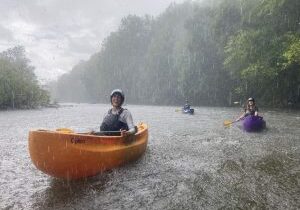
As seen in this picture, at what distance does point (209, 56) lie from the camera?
50594 mm

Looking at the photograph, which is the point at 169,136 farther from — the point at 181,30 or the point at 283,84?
the point at 181,30

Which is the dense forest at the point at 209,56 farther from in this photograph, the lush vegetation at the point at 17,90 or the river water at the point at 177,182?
the lush vegetation at the point at 17,90

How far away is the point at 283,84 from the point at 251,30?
578 cm

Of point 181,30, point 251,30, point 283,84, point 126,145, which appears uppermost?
point 181,30

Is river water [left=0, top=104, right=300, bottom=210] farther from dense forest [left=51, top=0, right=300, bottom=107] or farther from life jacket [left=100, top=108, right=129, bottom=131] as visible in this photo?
dense forest [left=51, top=0, right=300, bottom=107]

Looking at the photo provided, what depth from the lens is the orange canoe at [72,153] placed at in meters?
6.39

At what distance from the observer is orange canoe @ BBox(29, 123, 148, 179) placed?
6395mm

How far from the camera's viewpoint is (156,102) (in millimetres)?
74750

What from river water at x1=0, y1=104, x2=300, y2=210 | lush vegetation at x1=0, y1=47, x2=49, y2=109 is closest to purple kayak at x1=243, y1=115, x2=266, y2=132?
river water at x1=0, y1=104, x2=300, y2=210

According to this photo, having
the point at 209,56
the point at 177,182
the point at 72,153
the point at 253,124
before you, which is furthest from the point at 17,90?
the point at 177,182

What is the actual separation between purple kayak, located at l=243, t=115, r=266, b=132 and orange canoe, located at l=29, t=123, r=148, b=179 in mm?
8240

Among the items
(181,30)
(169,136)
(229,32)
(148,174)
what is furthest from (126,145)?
(181,30)

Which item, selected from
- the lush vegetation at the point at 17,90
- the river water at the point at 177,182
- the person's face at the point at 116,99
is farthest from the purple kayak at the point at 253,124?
the lush vegetation at the point at 17,90

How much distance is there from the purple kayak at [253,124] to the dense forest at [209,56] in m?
10.4
